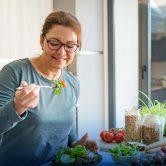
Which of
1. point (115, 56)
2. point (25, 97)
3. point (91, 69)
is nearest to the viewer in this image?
point (25, 97)

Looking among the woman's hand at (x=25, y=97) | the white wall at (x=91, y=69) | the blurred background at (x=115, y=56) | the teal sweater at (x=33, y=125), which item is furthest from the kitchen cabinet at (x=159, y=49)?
the woman's hand at (x=25, y=97)

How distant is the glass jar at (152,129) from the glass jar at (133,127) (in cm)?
3

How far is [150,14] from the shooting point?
299 cm

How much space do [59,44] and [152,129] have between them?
25.5 inches

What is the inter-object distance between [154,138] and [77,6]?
139 centimetres

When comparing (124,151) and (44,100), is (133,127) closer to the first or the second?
(124,151)

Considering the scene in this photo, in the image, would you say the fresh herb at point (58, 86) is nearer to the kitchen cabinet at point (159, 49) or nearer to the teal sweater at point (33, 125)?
the teal sweater at point (33, 125)

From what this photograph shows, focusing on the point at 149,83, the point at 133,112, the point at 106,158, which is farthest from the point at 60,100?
the point at 149,83

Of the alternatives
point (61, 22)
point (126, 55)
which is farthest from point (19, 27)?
point (126, 55)

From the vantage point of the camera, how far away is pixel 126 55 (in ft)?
10.1

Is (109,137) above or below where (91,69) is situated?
below

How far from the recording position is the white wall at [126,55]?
9.71ft

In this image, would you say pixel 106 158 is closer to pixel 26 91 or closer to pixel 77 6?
pixel 26 91

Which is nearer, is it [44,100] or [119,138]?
[44,100]
